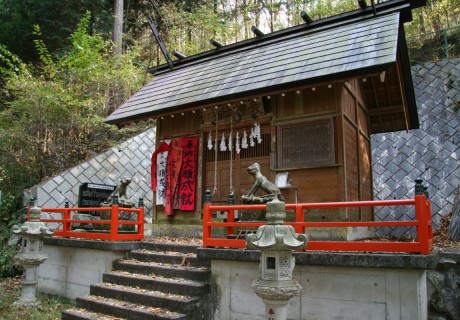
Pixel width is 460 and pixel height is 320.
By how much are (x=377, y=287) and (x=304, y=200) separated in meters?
3.48

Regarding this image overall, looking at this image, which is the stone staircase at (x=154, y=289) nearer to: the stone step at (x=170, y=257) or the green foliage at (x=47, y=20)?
the stone step at (x=170, y=257)

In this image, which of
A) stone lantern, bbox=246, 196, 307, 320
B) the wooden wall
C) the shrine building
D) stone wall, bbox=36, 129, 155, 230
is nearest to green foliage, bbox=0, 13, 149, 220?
stone wall, bbox=36, 129, 155, 230

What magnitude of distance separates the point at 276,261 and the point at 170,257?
3900 mm

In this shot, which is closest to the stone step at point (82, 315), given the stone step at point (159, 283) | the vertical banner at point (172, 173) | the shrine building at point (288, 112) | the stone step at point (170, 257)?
the stone step at point (159, 283)

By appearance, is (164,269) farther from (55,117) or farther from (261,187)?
(55,117)

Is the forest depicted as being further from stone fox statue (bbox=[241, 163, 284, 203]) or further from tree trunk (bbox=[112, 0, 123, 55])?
stone fox statue (bbox=[241, 163, 284, 203])

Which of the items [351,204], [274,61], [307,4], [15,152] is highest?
[307,4]

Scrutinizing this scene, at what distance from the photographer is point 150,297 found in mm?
6781

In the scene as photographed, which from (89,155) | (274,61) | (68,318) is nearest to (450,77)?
(274,61)

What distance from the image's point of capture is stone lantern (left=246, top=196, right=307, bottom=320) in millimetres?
4570

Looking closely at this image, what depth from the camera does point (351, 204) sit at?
19.2 feet

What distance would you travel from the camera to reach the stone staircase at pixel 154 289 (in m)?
6.47

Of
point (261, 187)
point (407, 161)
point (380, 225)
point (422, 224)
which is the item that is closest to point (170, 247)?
point (261, 187)

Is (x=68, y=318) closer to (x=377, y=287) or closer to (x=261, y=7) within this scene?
(x=377, y=287)
